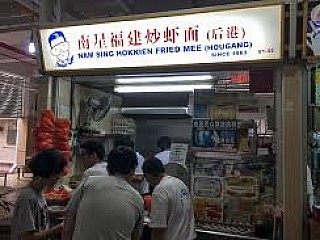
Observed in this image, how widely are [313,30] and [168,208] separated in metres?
1.78

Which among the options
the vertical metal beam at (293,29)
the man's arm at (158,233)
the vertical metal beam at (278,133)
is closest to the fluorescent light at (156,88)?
the vertical metal beam at (278,133)

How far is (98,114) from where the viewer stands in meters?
5.96

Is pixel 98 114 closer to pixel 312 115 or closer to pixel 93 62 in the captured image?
pixel 93 62

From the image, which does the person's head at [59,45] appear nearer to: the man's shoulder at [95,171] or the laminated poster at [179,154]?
the man's shoulder at [95,171]

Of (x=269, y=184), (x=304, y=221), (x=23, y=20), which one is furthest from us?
(x=23, y=20)

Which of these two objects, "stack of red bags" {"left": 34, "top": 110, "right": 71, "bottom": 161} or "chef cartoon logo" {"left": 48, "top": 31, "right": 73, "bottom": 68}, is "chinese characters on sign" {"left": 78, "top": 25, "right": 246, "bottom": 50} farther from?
"stack of red bags" {"left": 34, "top": 110, "right": 71, "bottom": 161}

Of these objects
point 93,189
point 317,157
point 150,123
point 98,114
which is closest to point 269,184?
point 317,157

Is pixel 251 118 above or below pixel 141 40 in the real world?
below

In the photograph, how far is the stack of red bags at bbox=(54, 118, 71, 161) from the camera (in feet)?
14.1

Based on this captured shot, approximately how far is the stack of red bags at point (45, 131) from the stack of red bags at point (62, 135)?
0.26 ft

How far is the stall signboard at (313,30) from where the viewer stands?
2.99m

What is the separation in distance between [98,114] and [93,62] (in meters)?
2.18

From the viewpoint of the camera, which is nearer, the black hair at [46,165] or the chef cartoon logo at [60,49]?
the black hair at [46,165]

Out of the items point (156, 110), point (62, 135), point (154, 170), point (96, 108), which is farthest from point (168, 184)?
point (156, 110)
